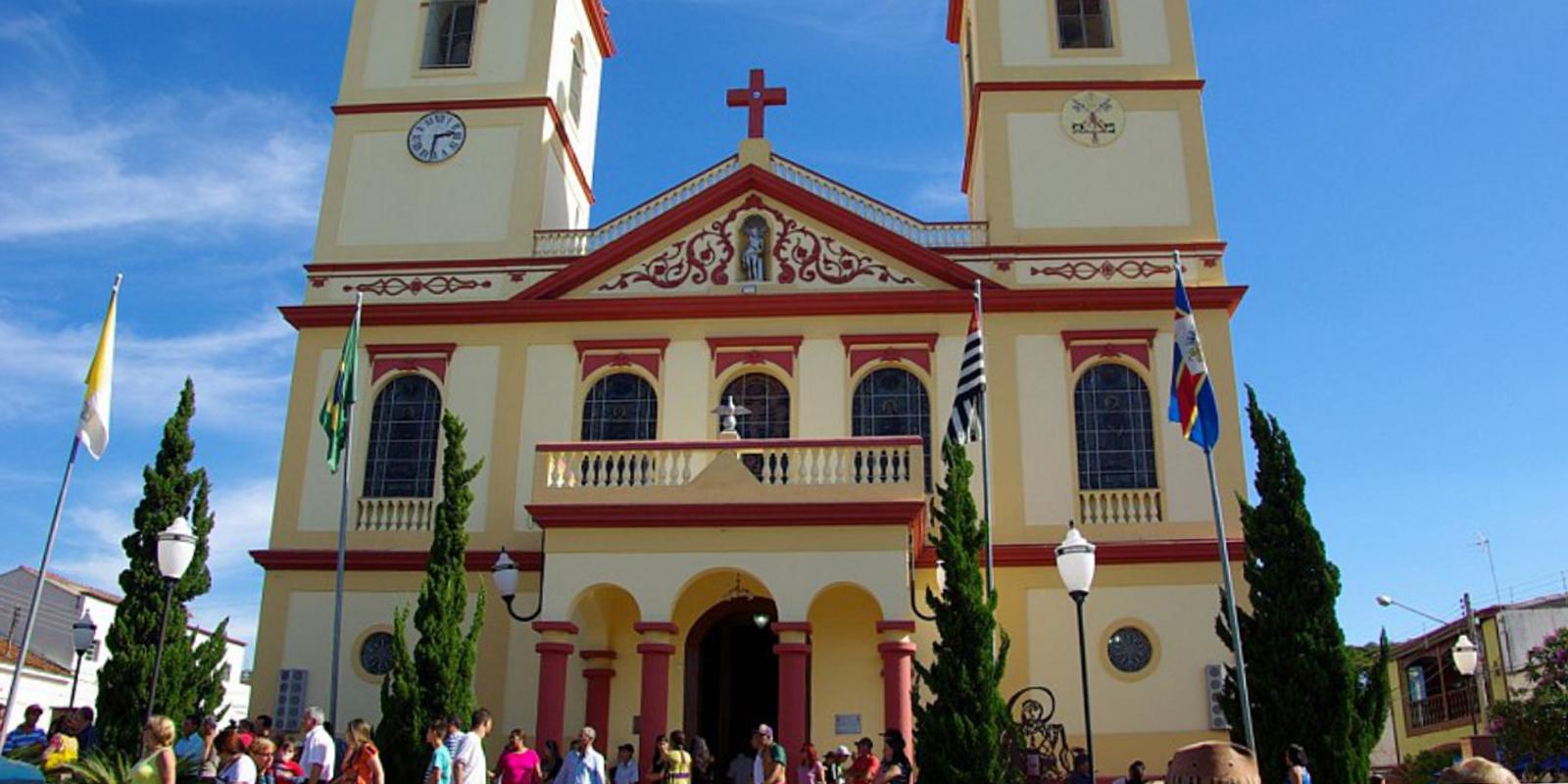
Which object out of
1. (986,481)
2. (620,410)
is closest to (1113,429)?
(986,481)

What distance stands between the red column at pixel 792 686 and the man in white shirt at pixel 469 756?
5.21m

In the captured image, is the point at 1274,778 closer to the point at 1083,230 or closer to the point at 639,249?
the point at 1083,230

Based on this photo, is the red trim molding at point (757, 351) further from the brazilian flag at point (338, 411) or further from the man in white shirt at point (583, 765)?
the man in white shirt at point (583, 765)

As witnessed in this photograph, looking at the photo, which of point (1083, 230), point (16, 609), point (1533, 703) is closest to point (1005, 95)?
point (1083, 230)

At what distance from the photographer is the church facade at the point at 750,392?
1841 cm

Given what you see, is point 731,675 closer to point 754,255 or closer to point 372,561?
point 372,561

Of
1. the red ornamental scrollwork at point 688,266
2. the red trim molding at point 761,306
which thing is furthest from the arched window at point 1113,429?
the red ornamental scrollwork at point 688,266

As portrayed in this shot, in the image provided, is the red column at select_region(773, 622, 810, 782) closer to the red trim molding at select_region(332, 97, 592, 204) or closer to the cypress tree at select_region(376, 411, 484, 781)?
the cypress tree at select_region(376, 411, 484, 781)

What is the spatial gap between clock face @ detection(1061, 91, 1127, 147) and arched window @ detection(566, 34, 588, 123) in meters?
9.82

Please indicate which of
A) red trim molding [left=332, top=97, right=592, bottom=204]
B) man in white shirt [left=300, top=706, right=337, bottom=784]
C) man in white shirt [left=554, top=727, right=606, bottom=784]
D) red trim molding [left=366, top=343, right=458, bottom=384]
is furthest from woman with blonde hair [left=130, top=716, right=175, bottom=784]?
red trim molding [left=332, top=97, right=592, bottom=204]

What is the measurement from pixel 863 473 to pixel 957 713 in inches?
168

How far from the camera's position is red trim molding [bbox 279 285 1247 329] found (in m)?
21.8

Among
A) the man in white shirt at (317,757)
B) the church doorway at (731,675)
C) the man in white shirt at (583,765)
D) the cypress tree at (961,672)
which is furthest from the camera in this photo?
the church doorway at (731,675)

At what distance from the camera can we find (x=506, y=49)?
24.9 meters
